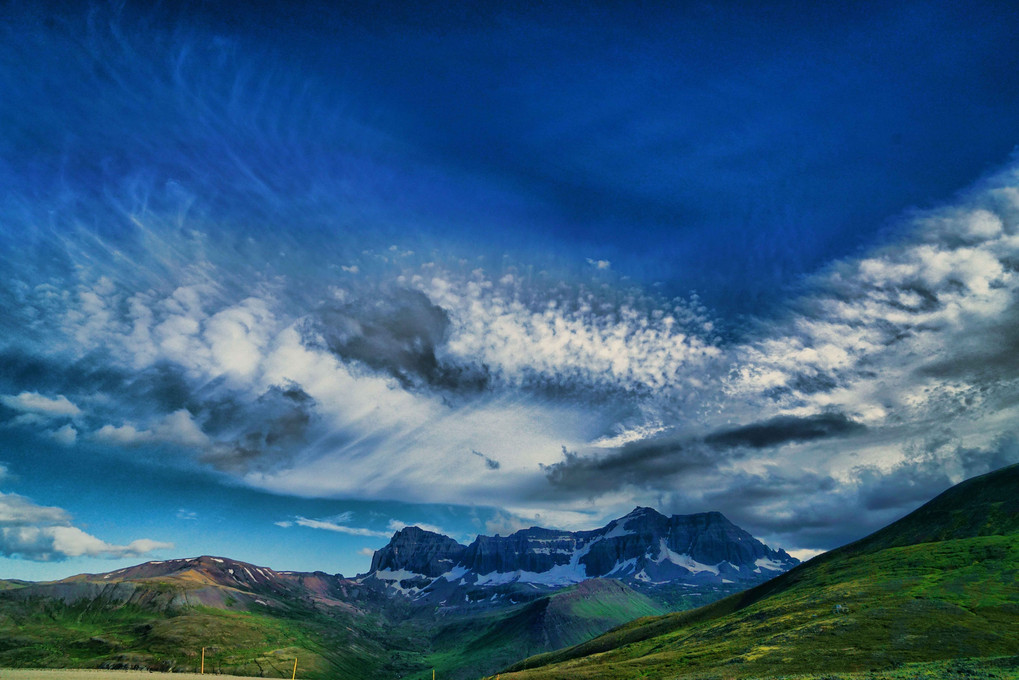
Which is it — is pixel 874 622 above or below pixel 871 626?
above

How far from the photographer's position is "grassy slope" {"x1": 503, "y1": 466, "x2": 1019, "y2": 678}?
3565 inches

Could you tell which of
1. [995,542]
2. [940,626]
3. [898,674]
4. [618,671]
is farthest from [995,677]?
[995,542]

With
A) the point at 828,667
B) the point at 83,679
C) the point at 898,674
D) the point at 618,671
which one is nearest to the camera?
the point at 898,674

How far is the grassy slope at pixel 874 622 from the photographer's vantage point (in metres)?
90.6

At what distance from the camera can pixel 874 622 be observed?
4186 inches

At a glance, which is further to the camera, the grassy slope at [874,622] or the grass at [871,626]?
the grassy slope at [874,622]

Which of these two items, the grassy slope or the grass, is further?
the grassy slope

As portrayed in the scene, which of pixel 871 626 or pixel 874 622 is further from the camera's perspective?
pixel 874 622

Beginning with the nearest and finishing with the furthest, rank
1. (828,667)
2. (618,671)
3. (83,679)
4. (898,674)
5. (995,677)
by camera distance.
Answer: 1. (995,677)
2. (898,674)
3. (828,667)
4. (83,679)
5. (618,671)

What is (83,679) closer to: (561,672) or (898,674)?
(561,672)

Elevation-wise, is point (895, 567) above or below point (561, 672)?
above

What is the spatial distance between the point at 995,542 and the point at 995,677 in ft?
335

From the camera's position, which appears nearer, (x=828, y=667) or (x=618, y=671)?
(x=828, y=667)

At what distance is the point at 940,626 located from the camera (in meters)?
96.9
